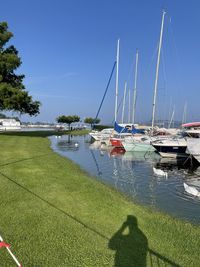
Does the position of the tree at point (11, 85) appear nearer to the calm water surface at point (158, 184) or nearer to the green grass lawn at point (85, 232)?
the calm water surface at point (158, 184)

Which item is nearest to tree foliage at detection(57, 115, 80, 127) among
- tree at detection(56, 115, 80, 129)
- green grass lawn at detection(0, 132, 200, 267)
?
tree at detection(56, 115, 80, 129)

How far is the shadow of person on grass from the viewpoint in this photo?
6.42 meters

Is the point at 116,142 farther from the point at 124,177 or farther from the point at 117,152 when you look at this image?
the point at 124,177

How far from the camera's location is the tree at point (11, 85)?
4038cm

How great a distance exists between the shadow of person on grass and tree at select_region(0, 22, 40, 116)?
34974 mm

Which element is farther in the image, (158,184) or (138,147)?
(138,147)

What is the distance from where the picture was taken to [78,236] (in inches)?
295

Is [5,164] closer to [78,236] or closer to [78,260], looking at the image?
[78,236]

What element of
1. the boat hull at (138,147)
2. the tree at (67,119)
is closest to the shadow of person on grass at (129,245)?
the boat hull at (138,147)

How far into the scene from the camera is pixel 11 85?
142 ft

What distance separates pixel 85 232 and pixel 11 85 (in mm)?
39197

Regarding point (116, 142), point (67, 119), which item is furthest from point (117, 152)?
point (67, 119)

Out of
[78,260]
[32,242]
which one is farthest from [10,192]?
[78,260]

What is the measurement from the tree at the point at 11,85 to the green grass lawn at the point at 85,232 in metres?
30.5
